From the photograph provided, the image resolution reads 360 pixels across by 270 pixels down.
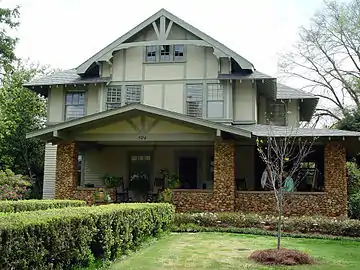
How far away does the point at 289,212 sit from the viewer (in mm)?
16719

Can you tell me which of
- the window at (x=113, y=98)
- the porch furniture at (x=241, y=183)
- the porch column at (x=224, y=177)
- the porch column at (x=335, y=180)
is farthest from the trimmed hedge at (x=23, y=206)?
the porch column at (x=335, y=180)

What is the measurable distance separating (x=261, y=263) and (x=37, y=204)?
678 centimetres

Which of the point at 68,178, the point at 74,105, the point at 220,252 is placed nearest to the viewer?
the point at 220,252

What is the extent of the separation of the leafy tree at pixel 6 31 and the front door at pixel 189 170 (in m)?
12.7

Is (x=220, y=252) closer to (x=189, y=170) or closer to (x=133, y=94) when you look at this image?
(x=189, y=170)

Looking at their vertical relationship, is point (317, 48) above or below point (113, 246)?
above

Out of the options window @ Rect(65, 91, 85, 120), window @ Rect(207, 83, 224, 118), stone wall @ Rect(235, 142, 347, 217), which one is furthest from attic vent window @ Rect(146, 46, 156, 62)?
stone wall @ Rect(235, 142, 347, 217)

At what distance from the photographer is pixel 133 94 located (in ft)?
67.7

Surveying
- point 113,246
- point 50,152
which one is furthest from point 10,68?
point 113,246

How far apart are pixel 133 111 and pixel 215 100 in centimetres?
439

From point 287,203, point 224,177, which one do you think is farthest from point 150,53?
point 287,203

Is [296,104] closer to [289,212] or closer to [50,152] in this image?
[289,212]

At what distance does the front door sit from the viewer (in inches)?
832

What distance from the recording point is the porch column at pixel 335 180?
1656 centimetres
